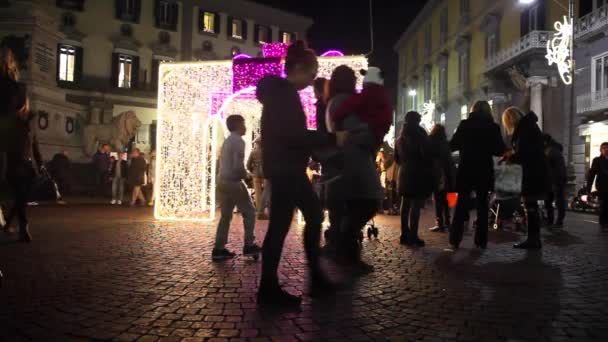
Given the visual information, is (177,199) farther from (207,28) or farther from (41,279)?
(207,28)

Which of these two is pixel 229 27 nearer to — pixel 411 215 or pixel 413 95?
pixel 413 95

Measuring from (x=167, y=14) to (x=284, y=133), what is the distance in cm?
3613

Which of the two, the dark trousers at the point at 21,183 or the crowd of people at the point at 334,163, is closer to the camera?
the crowd of people at the point at 334,163

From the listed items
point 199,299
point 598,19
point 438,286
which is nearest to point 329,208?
point 438,286

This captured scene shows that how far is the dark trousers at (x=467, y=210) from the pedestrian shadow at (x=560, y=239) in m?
1.49

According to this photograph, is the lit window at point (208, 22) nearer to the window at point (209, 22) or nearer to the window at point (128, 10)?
the window at point (209, 22)

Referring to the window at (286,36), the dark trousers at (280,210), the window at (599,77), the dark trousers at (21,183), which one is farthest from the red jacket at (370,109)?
the window at (286,36)

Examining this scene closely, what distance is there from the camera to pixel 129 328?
128 inches

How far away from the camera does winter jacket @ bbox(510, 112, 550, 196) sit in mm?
6801

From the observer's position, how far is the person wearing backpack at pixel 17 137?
6176 mm

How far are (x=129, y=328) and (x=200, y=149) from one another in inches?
324

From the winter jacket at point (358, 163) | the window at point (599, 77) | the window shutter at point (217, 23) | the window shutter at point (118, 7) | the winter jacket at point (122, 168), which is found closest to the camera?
the winter jacket at point (358, 163)

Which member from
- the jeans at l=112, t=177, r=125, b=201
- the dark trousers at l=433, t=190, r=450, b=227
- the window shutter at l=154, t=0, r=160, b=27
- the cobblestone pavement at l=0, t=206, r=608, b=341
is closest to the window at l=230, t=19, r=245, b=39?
the window shutter at l=154, t=0, r=160, b=27

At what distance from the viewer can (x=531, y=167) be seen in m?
6.84
